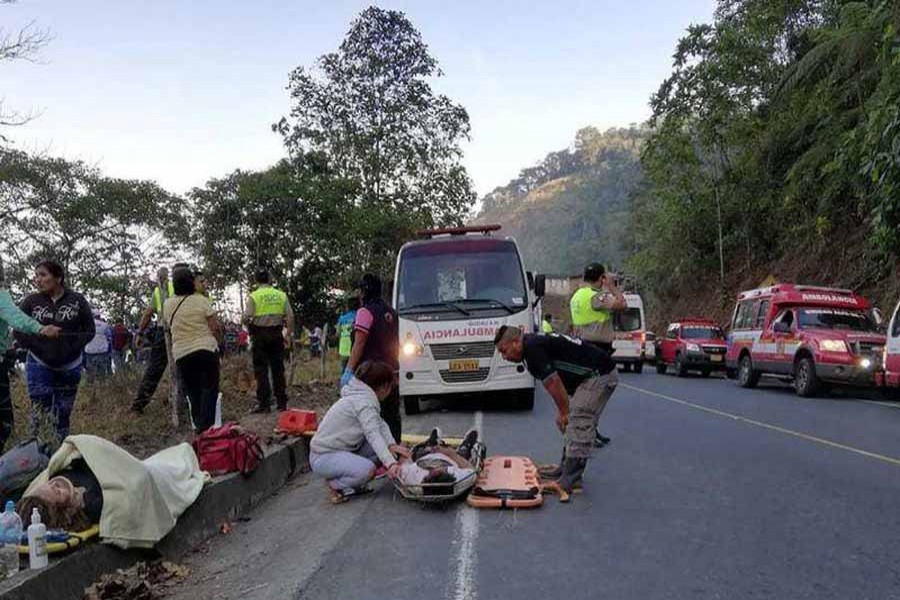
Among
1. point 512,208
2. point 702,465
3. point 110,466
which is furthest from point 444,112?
point 512,208

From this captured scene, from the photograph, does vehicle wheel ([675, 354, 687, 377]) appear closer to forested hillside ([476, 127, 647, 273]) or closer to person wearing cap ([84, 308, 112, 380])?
person wearing cap ([84, 308, 112, 380])

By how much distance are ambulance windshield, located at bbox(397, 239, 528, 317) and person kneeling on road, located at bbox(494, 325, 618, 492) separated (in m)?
5.16

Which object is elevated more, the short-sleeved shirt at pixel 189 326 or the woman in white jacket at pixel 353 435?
the short-sleeved shirt at pixel 189 326

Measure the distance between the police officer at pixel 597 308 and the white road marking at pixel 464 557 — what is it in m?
3.10

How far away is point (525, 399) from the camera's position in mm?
11984

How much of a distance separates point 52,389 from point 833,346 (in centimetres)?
1322

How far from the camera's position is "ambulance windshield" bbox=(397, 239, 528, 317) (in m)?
11.6

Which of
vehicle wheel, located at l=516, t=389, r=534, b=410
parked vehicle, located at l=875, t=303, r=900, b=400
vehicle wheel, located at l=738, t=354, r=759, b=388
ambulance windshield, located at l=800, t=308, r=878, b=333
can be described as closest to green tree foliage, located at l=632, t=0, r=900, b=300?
ambulance windshield, located at l=800, t=308, r=878, b=333

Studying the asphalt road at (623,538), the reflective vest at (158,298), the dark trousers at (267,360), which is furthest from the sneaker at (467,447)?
the reflective vest at (158,298)

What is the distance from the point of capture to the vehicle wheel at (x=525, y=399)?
38.9 ft

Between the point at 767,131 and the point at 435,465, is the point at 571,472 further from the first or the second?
the point at 767,131

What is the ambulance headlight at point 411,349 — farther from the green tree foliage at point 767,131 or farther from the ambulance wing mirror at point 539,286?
the green tree foliage at point 767,131

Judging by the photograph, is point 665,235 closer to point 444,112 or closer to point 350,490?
point 444,112

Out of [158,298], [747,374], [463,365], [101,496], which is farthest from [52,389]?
[747,374]
